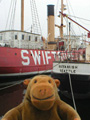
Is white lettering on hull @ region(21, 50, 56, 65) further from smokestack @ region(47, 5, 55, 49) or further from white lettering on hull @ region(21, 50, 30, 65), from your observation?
smokestack @ region(47, 5, 55, 49)

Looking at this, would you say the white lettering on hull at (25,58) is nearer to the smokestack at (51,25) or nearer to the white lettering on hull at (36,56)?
the white lettering on hull at (36,56)

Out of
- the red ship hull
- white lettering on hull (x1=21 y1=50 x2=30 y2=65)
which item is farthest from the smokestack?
white lettering on hull (x1=21 y1=50 x2=30 y2=65)

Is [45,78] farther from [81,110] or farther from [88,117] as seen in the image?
[81,110]

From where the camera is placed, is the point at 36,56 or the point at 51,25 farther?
A: the point at 51,25

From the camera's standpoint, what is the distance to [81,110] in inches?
281

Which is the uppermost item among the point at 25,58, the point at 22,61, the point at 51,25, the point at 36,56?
the point at 51,25

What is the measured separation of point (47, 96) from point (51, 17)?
22.1 meters

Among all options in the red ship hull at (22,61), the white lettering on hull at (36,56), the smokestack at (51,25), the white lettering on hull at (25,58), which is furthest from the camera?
the smokestack at (51,25)

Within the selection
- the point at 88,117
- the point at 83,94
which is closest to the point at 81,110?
the point at 88,117

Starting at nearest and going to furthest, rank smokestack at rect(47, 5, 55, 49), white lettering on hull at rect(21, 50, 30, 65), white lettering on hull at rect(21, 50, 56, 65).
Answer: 1. white lettering on hull at rect(21, 50, 30, 65)
2. white lettering on hull at rect(21, 50, 56, 65)
3. smokestack at rect(47, 5, 55, 49)

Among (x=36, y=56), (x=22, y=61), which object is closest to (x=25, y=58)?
(x=22, y=61)

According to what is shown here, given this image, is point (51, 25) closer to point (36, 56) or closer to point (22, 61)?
point (36, 56)

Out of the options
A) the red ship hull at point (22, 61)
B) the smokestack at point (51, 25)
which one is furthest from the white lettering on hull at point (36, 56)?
the smokestack at point (51, 25)

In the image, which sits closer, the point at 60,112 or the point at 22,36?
the point at 60,112
